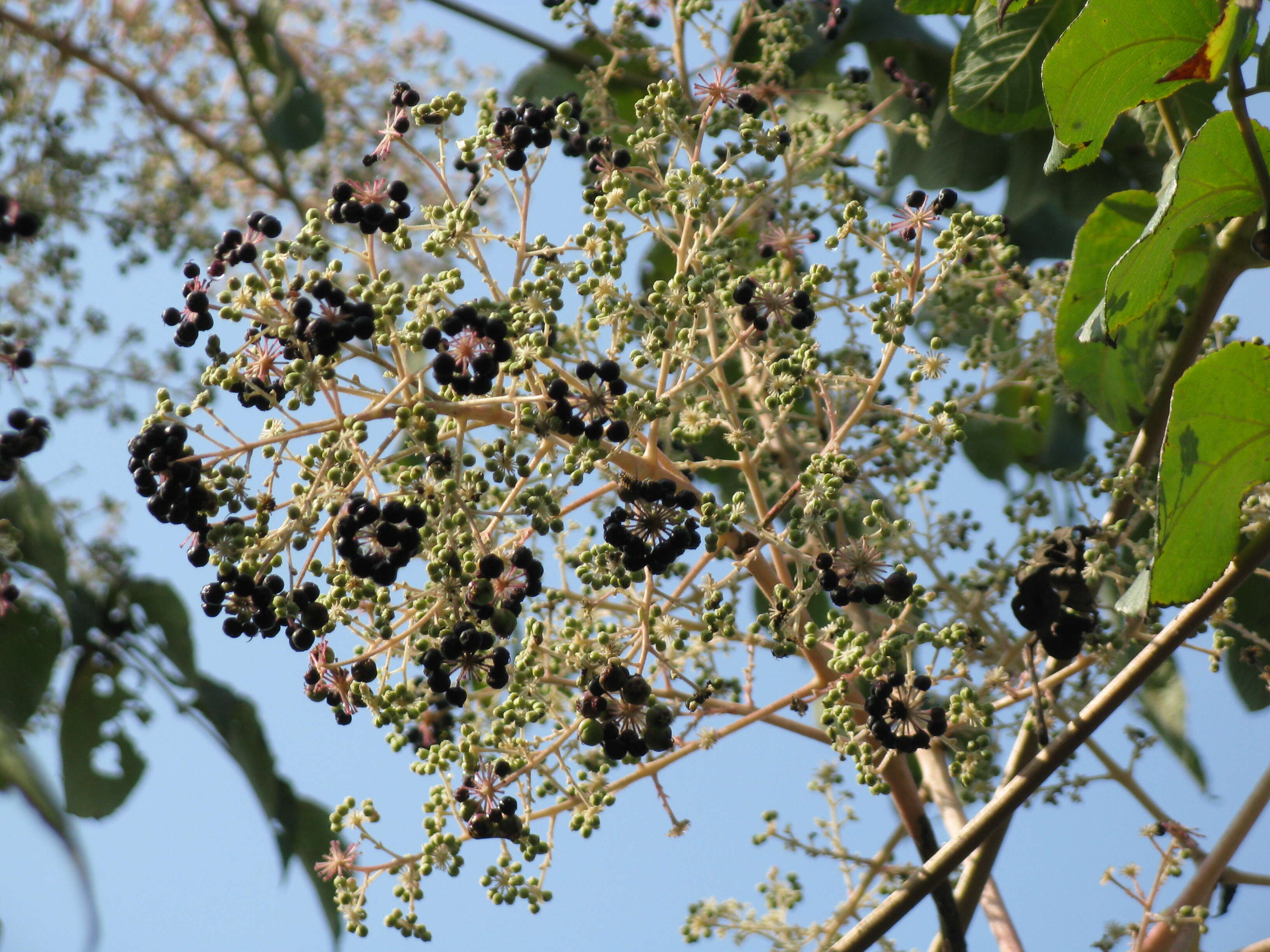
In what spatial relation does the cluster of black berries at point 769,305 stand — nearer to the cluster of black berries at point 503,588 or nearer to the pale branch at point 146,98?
the cluster of black berries at point 503,588

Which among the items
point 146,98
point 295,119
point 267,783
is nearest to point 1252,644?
point 267,783

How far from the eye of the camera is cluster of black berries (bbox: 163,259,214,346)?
3.91 feet

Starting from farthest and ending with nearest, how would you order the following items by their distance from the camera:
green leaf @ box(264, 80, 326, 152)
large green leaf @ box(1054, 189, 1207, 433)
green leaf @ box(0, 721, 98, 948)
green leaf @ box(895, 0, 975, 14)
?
green leaf @ box(264, 80, 326, 152) → green leaf @ box(895, 0, 975, 14) → large green leaf @ box(1054, 189, 1207, 433) → green leaf @ box(0, 721, 98, 948)

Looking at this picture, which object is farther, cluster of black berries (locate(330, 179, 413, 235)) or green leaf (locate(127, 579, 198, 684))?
green leaf (locate(127, 579, 198, 684))

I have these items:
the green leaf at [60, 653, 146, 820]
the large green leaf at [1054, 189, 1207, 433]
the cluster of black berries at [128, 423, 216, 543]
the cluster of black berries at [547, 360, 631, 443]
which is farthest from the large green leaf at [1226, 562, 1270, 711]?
the green leaf at [60, 653, 146, 820]

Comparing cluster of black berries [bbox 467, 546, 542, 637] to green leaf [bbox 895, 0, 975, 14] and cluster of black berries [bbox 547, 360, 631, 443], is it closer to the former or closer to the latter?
cluster of black berries [bbox 547, 360, 631, 443]

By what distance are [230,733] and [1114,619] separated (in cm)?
142

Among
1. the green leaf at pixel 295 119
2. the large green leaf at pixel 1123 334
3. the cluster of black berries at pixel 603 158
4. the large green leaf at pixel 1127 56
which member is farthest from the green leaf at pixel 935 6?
the green leaf at pixel 295 119

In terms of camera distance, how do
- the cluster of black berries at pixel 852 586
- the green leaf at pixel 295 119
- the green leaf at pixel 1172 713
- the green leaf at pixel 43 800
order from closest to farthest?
1. the green leaf at pixel 43 800
2. the cluster of black berries at pixel 852 586
3. the green leaf at pixel 1172 713
4. the green leaf at pixel 295 119

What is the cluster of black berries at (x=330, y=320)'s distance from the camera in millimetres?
1100

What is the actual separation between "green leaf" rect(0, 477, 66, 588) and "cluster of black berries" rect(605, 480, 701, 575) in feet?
3.90

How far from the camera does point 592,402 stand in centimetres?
116

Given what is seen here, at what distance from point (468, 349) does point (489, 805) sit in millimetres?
556

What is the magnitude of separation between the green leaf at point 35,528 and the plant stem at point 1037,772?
1.42 meters
